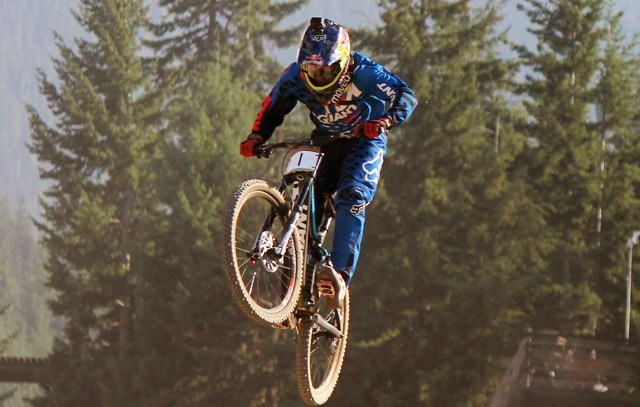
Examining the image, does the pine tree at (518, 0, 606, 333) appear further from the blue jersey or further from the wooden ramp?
the blue jersey

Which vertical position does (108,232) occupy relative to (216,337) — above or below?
above

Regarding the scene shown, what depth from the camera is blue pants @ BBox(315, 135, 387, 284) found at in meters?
10.5

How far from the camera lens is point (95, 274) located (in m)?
60.2

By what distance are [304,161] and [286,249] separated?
2.25 ft

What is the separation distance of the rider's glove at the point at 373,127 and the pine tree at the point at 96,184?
161ft

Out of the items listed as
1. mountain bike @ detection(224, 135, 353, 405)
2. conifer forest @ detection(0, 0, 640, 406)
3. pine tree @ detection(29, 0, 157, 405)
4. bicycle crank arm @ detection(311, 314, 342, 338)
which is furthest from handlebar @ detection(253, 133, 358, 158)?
pine tree @ detection(29, 0, 157, 405)

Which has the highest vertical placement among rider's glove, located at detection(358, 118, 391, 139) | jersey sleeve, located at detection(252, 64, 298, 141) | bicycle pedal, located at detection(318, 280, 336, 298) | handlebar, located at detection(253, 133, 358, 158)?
jersey sleeve, located at detection(252, 64, 298, 141)

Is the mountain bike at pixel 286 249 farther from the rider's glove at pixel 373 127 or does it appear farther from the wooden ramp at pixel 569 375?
the wooden ramp at pixel 569 375

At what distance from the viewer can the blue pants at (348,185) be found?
10.5m

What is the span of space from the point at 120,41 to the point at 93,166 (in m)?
6.39

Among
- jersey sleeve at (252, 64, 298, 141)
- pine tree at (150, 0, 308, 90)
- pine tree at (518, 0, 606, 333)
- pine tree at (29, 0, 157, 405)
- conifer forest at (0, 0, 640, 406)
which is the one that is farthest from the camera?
pine tree at (150, 0, 308, 90)

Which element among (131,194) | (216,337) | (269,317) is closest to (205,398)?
(216,337)

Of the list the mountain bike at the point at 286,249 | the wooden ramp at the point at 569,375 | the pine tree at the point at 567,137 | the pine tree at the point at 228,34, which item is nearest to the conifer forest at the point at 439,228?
the pine tree at the point at 567,137

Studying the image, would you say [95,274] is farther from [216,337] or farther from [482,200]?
[482,200]
